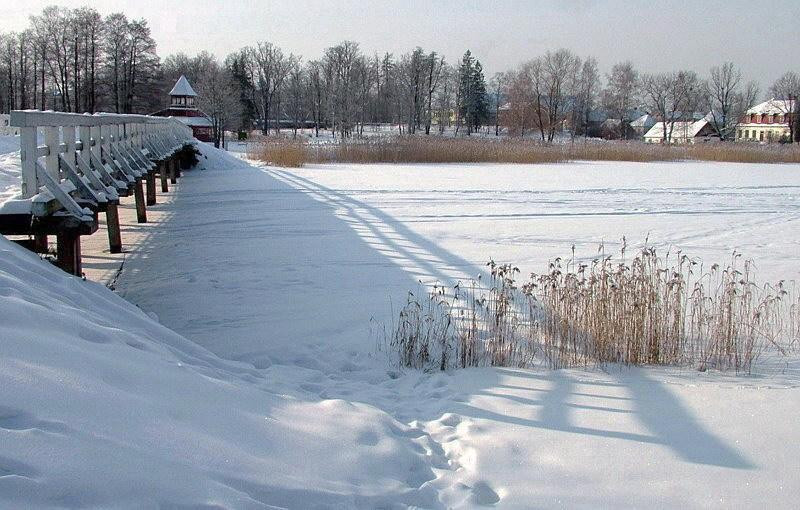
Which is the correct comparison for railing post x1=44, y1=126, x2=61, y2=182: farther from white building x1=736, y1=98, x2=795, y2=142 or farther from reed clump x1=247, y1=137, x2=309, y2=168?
white building x1=736, y1=98, x2=795, y2=142

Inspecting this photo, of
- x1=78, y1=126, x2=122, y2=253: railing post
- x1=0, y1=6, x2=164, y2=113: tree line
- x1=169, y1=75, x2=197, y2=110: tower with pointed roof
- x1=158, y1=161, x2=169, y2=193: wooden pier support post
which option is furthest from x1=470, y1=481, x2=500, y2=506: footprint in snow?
x1=0, y1=6, x2=164, y2=113: tree line

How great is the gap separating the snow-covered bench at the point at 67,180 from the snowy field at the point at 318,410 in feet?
3.05

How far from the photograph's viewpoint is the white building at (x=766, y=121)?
9094 cm

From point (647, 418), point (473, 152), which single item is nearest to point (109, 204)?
point (647, 418)

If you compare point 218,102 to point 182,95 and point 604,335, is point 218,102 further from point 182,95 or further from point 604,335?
point 604,335

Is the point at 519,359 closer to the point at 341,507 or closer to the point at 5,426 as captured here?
the point at 341,507

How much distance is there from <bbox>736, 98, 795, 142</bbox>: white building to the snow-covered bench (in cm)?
9061

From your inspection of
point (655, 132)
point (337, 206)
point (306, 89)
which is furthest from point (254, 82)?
point (337, 206)

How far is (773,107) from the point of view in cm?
9444

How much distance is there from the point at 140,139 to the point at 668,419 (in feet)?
39.3

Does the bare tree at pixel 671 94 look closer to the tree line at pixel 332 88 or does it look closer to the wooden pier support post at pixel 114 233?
the tree line at pixel 332 88

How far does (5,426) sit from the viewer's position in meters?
2.55

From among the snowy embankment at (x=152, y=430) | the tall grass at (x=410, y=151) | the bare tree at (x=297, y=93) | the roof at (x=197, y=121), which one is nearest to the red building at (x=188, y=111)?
the roof at (x=197, y=121)

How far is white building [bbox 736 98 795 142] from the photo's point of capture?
90.9 meters
